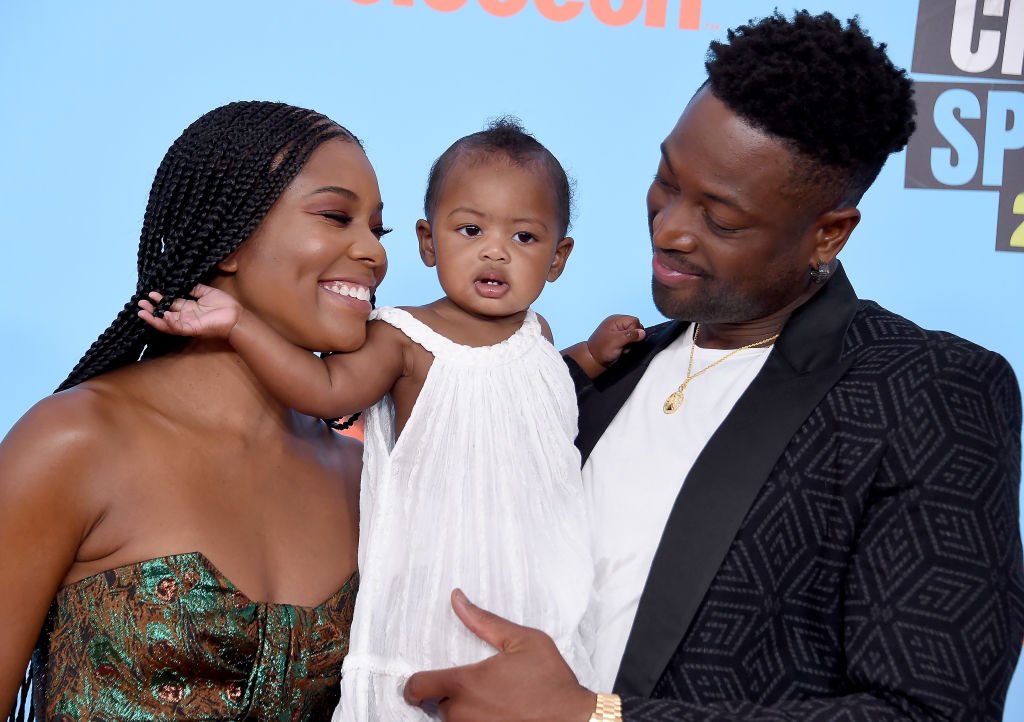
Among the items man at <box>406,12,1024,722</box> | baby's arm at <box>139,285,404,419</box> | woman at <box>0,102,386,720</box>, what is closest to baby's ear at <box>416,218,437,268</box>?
woman at <box>0,102,386,720</box>

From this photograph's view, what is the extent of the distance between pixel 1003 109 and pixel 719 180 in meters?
1.78

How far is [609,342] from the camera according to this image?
6.75 feet

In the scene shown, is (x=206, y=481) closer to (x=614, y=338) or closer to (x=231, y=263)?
(x=231, y=263)

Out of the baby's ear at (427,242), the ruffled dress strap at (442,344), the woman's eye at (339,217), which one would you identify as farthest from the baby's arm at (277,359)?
the baby's ear at (427,242)

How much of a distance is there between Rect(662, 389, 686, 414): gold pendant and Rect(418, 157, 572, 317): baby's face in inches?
13.3

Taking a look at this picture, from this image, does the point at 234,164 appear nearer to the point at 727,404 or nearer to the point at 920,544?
the point at 727,404

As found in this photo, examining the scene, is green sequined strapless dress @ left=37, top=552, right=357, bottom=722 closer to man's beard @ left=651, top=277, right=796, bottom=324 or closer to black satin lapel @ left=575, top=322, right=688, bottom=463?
black satin lapel @ left=575, top=322, right=688, bottom=463

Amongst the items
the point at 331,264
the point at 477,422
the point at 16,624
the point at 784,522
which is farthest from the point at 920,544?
the point at 16,624

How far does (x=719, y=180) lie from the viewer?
1.67 metres

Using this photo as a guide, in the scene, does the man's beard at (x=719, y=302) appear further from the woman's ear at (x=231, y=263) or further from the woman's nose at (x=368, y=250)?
the woman's ear at (x=231, y=263)

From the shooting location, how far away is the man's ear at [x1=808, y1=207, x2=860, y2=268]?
1.73 metres

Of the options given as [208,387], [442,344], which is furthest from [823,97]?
[208,387]

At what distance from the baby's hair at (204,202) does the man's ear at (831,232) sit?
87 centimetres

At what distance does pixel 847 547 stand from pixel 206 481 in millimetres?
1027
